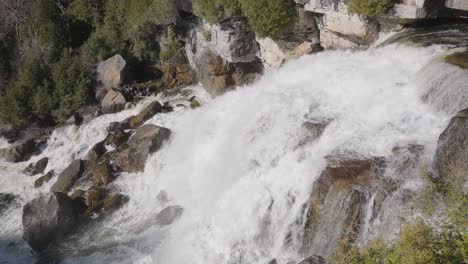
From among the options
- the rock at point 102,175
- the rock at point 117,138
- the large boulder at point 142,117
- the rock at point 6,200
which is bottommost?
the rock at point 6,200

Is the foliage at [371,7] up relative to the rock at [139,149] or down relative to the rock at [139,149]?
up

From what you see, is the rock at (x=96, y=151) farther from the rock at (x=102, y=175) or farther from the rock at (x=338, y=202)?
the rock at (x=338, y=202)

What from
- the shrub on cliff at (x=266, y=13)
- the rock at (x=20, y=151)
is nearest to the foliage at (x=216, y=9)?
the shrub on cliff at (x=266, y=13)

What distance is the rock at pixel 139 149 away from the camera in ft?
50.3

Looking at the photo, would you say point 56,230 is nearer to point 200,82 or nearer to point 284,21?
point 200,82

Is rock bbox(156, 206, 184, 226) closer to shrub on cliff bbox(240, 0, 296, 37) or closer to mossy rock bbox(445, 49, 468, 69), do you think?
shrub on cliff bbox(240, 0, 296, 37)

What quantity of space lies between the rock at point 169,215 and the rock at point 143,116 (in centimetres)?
507

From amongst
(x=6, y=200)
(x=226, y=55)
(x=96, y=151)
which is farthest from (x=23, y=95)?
(x=226, y=55)

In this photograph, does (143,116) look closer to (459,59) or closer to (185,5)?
(185,5)

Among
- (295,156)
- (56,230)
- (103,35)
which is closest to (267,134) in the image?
(295,156)

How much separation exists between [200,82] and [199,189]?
22.8ft

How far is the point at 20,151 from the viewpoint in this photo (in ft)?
59.9

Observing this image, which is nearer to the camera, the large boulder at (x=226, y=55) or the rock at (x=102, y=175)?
the rock at (x=102, y=175)

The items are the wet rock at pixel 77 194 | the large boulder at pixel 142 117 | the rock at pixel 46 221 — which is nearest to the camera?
the rock at pixel 46 221
